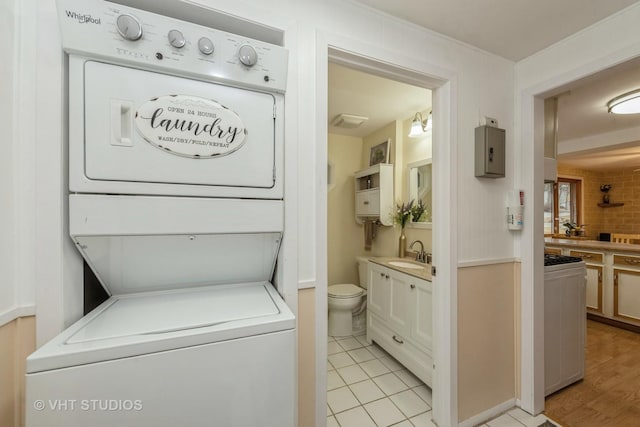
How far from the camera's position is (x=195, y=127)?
750 mm

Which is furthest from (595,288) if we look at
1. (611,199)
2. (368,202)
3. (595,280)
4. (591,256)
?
(611,199)

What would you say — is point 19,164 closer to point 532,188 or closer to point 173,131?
point 173,131

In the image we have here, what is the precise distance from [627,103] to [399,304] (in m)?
2.57

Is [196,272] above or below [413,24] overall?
below

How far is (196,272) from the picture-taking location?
0.89m

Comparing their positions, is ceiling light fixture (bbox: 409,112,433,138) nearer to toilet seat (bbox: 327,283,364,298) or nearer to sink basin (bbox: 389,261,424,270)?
sink basin (bbox: 389,261,424,270)

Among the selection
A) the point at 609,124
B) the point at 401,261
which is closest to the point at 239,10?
the point at 401,261

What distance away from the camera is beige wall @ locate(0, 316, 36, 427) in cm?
67

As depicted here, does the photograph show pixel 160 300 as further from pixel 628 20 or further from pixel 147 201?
pixel 628 20

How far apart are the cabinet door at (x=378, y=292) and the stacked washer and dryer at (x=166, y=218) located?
154cm

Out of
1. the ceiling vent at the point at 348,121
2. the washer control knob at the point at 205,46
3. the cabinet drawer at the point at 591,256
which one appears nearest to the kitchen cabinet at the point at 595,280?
the cabinet drawer at the point at 591,256

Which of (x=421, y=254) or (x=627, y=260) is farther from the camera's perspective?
(x=627, y=260)

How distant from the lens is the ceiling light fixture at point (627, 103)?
203cm

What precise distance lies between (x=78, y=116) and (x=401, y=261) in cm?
234
